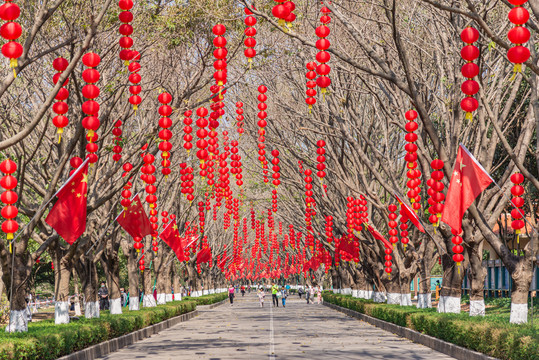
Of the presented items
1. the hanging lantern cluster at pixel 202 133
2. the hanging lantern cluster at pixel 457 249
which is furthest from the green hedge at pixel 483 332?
the hanging lantern cluster at pixel 202 133

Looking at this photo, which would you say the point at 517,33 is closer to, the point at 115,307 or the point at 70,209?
the point at 70,209

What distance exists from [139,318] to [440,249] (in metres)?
9.25

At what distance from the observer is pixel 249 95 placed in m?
26.4

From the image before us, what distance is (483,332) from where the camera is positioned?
12914 millimetres

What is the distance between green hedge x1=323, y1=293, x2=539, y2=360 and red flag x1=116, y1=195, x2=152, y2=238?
26.3ft

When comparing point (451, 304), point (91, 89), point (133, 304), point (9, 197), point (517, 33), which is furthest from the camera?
point (133, 304)

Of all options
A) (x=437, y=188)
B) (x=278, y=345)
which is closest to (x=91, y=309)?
(x=278, y=345)

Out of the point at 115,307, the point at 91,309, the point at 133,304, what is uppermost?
the point at 91,309

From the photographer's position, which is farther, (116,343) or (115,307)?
(115,307)

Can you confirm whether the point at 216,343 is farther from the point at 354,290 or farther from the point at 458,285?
the point at 354,290

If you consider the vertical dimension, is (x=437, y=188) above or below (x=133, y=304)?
above

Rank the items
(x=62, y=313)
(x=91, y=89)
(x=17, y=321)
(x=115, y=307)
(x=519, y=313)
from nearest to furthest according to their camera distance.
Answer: (x=91, y=89) < (x=17, y=321) < (x=519, y=313) < (x=62, y=313) < (x=115, y=307)

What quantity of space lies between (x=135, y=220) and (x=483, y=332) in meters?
10.2

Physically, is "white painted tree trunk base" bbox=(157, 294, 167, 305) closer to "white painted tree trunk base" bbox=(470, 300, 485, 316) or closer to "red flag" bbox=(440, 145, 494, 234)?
"white painted tree trunk base" bbox=(470, 300, 485, 316)
